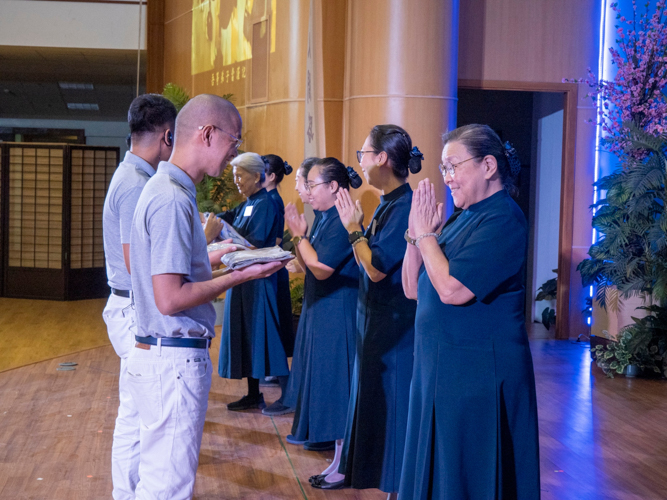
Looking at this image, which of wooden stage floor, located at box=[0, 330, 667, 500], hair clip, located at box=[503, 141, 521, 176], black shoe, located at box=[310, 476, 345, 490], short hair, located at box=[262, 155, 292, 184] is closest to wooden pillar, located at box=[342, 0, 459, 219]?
short hair, located at box=[262, 155, 292, 184]

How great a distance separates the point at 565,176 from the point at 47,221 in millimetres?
6297

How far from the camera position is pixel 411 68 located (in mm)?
6062

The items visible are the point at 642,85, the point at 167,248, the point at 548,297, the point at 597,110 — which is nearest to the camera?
the point at 167,248

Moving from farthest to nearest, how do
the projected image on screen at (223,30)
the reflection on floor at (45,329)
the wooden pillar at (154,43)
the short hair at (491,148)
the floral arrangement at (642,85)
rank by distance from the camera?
the wooden pillar at (154,43), the projected image on screen at (223,30), the reflection on floor at (45,329), the floral arrangement at (642,85), the short hair at (491,148)

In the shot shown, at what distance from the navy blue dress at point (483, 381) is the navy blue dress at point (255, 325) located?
91.4 inches

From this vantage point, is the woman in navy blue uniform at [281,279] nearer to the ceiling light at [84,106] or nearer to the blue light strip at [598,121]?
the blue light strip at [598,121]

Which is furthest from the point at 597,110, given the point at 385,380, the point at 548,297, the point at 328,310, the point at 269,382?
the point at 385,380

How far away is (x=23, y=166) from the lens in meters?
8.93

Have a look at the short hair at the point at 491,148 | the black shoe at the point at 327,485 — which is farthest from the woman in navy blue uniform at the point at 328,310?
the short hair at the point at 491,148

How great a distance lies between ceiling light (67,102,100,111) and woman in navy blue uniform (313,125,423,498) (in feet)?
49.7

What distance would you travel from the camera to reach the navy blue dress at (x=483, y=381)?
1880 millimetres

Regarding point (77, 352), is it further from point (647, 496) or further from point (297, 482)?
point (647, 496)

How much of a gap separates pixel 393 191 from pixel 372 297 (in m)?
0.44

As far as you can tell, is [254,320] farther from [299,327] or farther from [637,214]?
[637,214]
